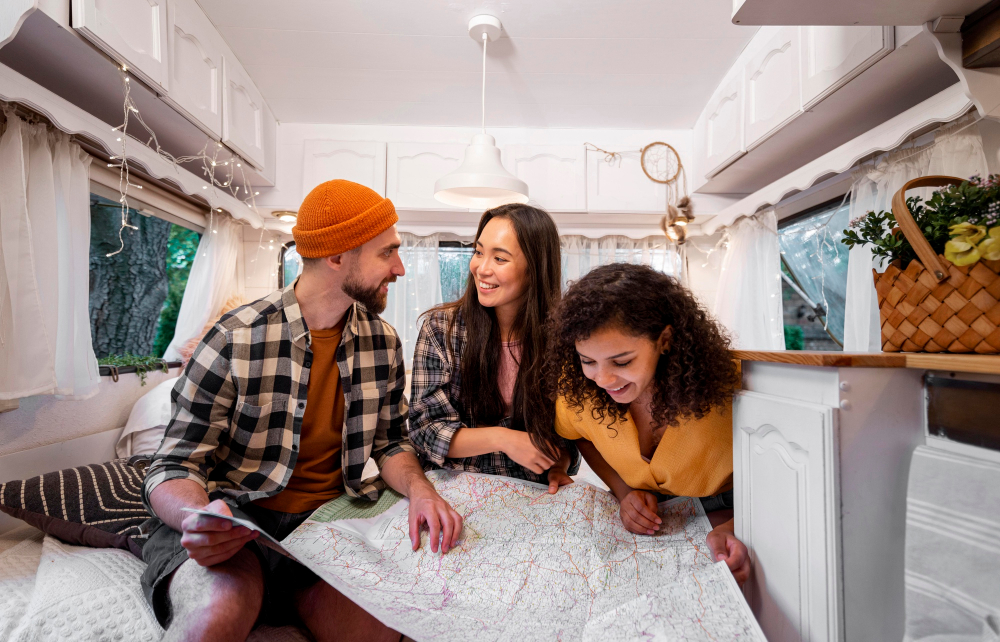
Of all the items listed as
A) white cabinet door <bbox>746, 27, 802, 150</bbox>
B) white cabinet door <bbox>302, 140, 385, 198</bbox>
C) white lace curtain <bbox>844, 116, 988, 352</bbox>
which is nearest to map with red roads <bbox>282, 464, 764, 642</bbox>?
white lace curtain <bbox>844, 116, 988, 352</bbox>

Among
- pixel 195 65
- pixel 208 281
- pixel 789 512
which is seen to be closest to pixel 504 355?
pixel 789 512

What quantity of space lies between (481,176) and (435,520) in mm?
1336

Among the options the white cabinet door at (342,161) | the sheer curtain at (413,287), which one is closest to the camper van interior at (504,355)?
the white cabinet door at (342,161)

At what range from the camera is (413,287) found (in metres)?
3.60

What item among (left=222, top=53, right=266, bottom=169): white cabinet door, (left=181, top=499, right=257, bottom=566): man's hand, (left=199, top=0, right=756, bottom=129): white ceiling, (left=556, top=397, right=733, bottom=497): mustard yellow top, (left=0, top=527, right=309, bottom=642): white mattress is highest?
(left=199, top=0, right=756, bottom=129): white ceiling

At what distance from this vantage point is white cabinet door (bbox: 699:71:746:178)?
2502mm

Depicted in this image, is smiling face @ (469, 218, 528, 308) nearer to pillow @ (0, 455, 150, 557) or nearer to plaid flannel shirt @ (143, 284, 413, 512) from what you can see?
plaid flannel shirt @ (143, 284, 413, 512)

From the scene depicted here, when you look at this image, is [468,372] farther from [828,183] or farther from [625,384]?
[828,183]

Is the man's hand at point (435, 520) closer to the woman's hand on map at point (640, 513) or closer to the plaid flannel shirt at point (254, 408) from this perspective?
the plaid flannel shirt at point (254, 408)

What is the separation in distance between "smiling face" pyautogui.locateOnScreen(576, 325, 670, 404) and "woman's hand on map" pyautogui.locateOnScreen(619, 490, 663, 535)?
283 mm

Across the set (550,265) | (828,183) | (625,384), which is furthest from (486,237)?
(828,183)

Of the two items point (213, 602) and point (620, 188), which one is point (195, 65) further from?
point (620, 188)

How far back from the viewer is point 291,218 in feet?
10.8

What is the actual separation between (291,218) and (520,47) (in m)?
1.72
